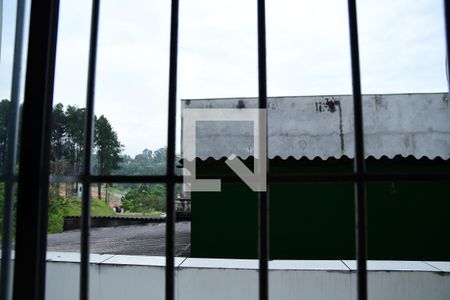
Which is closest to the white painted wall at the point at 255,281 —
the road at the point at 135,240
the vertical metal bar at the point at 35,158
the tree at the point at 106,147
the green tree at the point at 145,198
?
the road at the point at 135,240

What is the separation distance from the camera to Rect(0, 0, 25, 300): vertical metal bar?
0.86 m

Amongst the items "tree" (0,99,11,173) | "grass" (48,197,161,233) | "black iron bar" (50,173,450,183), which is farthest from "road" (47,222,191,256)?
"black iron bar" (50,173,450,183)

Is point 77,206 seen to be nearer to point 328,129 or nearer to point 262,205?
point 262,205

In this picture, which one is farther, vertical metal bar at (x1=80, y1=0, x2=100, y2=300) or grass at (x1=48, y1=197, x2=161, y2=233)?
grass at (x1=48, y1=197, x2=161, y2=233)

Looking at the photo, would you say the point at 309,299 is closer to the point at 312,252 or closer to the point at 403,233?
the point at 312,252

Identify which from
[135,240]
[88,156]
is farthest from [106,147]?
[135,240]

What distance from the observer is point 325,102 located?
4332 mm

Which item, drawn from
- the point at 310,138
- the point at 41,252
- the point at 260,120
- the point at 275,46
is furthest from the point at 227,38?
the point at 310,138

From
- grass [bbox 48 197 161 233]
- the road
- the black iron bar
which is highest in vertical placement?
the black iron bar

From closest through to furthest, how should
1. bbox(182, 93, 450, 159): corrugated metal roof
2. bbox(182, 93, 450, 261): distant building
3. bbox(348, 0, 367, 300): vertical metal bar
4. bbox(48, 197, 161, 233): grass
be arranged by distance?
bbox(348, 0, 367, 300): vertical metal bar
bbox(48, 197, 161, 233): grass
bbox(182, 93, 450, 159): corrugated metal roof
bbox(182, 93, 450, 261): distant building

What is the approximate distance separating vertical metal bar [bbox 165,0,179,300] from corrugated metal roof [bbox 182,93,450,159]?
2469 millimetres

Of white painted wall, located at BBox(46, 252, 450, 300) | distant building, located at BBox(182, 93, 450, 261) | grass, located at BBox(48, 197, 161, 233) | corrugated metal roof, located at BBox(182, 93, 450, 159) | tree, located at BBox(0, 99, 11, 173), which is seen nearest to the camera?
tree, located at BBox(0, 99, 11, 173)

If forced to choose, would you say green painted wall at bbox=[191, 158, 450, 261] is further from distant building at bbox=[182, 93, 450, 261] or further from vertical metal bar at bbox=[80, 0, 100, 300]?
vertical metal bar at bbox=[80, 0, 100, 300]

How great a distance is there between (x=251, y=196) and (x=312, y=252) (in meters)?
1.01
